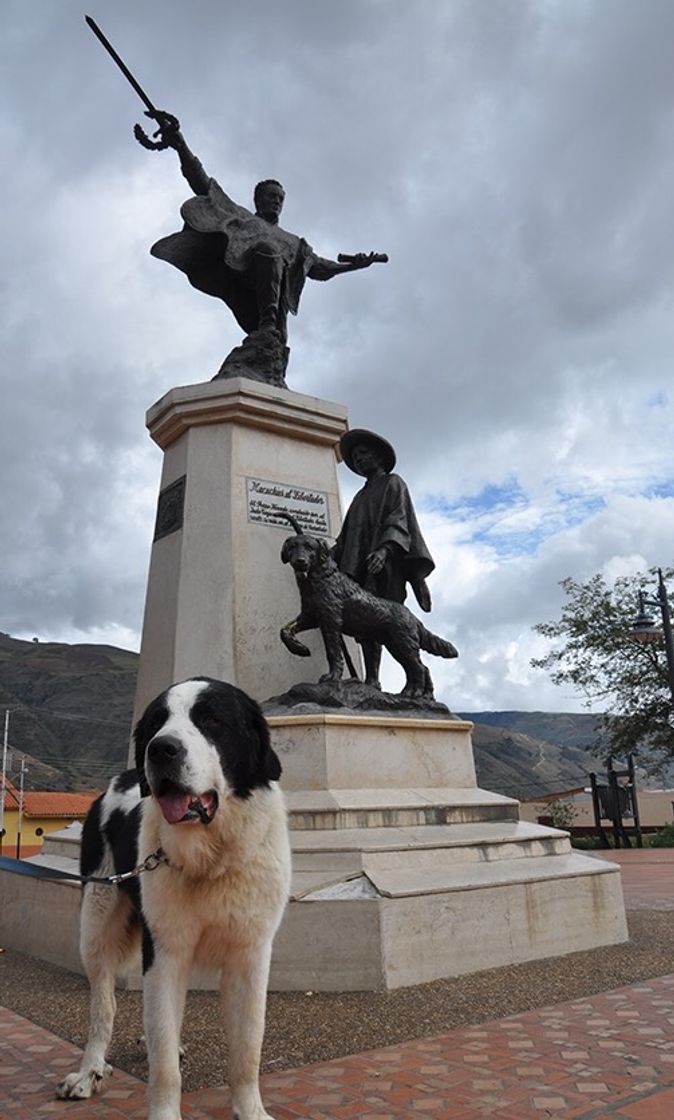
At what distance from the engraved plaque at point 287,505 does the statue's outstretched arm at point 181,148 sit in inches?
148

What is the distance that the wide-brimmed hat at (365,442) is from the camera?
8.43m

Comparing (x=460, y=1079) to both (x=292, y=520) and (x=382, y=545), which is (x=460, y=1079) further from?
(x=292, y=520)

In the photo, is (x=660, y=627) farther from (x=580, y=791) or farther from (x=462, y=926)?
(x=580, y=791)

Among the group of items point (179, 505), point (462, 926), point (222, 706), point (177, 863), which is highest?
point (179, 505)

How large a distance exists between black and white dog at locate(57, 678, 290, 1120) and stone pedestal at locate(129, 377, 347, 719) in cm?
404

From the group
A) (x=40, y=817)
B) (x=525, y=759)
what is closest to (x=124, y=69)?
(x=40, y=817)

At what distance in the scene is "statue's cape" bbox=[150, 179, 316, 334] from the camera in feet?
30.5

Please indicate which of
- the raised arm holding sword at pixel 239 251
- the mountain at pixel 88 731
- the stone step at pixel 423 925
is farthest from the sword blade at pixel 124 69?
the mountain at pixel 88 731

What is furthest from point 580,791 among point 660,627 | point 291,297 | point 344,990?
point 344,990

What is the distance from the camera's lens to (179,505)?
26.7ft

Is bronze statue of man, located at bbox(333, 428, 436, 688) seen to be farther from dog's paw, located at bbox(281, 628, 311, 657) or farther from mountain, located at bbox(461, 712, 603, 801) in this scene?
mountain, located at bbox(461, 712, 603, 801)

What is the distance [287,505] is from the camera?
8.24 metres

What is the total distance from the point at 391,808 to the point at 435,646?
2027 mm

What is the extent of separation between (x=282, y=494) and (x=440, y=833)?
3.55 meters
